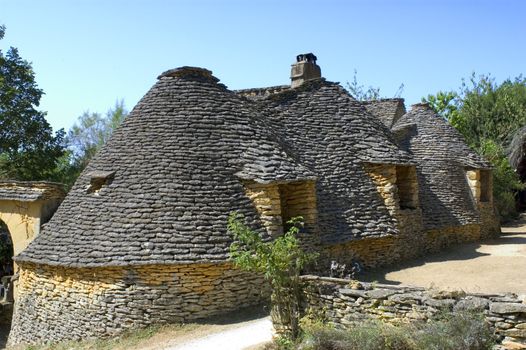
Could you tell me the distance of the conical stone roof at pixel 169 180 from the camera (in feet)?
33.2

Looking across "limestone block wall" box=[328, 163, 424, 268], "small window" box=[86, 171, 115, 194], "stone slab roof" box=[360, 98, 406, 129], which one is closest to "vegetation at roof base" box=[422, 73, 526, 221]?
"stone slab roof" box=[360, 98, 406, 129]

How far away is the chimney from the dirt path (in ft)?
25.2

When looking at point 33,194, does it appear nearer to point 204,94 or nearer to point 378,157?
point 204,94

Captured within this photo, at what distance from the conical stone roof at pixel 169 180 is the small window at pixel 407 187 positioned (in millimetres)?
4830

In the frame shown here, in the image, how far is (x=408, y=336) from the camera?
22.8 feet

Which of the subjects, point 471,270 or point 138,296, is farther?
point 471,270

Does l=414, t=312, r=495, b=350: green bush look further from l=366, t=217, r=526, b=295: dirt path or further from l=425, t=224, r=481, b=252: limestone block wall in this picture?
l=425, t=224, r=481, b=252: limestone block wall

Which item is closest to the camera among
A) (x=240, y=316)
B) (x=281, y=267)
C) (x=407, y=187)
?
(x=281, y=267)

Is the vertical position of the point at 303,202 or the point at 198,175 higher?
the point at 198,175

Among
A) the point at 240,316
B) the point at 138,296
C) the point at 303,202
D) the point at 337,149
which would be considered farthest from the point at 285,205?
the point at 138,296

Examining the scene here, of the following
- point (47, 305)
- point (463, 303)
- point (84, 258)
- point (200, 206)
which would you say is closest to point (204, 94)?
point (200, 206)

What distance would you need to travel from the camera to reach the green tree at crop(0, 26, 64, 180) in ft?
73.6

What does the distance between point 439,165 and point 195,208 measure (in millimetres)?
10450

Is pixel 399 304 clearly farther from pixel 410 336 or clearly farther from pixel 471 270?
pixel 471 270
